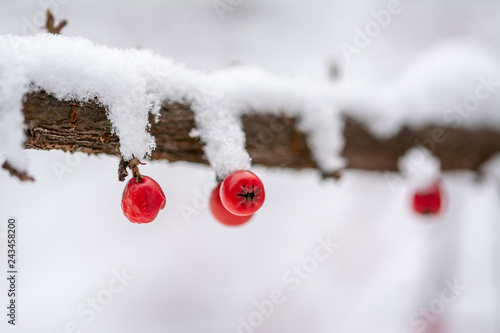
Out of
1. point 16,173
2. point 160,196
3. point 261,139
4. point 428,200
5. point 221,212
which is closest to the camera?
point 16,173

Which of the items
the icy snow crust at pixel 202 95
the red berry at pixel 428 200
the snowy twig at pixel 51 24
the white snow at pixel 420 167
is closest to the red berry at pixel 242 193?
the icy snow crust at pixel 202 95

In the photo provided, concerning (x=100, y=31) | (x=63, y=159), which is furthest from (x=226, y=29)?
(x=63, y=159)

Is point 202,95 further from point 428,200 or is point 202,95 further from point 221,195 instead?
point 428,200

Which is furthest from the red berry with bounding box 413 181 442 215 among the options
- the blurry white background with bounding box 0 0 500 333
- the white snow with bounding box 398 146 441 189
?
the blurry white background with bounding box 0 0 500 333

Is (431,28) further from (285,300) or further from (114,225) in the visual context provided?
(114,225)

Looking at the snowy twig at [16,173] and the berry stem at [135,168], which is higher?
the berry stem at [135,168]

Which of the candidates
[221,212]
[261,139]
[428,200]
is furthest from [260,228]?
[221,212]

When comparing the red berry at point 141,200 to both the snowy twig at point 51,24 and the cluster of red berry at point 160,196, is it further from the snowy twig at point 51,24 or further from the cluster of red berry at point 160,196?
the snowy twig at point 51,24
